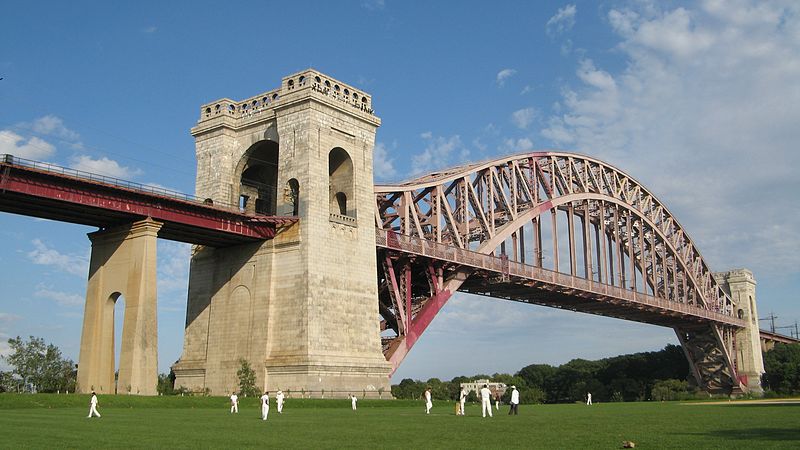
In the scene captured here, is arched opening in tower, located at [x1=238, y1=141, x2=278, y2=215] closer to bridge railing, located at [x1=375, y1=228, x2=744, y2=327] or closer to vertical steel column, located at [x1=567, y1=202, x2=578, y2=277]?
bridge railing, located at [x1=375, y1=228, x2=744, y2=327]

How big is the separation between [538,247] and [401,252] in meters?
24.5

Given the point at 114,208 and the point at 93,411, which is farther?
the point at 114,208

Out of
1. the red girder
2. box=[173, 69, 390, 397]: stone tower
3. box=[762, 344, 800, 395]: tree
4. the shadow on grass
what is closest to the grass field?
the shadow on grass

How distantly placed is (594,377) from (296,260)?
105671mm

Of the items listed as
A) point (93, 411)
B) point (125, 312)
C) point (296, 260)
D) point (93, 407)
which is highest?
point (296, 260)

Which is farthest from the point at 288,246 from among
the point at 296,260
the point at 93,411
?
the point at 93,411

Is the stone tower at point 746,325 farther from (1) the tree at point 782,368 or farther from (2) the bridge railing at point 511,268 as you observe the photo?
(2) the bridge railing at point 511,268

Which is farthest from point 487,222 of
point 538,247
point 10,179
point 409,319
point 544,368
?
point 544,368

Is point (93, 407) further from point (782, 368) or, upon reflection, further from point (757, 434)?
point (782, 368)

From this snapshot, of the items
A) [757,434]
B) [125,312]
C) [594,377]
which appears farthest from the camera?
[594,377]

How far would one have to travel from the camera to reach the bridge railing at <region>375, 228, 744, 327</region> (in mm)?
57594

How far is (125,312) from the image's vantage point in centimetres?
4197

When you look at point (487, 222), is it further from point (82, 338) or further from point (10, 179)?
point (10, 179)

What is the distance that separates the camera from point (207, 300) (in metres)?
53.0
